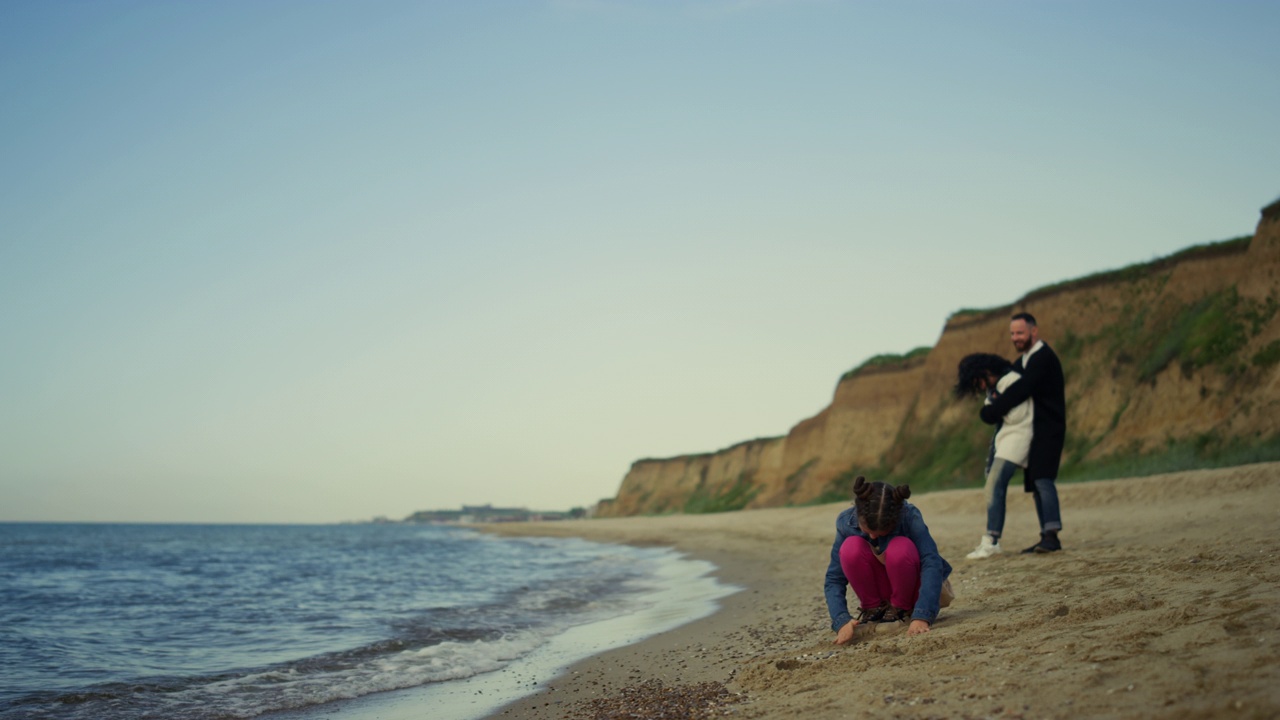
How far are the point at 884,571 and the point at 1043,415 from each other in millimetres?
3190

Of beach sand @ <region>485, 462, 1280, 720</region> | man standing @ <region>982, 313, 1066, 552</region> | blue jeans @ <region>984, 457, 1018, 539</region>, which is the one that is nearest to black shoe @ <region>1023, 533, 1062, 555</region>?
man standing @ <region>982, 313, 1066, 552</region>

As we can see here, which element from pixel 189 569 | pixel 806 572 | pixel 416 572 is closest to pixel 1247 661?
pixel 806 572

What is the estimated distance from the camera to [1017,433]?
7.41 metres

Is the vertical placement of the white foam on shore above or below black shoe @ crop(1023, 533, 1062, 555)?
below

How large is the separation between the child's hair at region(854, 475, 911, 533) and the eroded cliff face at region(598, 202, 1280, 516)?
1410 centimetres

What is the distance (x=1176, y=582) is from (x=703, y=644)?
3.16 meters

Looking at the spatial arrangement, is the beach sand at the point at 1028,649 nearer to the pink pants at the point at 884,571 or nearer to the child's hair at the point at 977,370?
the pink pants at the point at 884,571

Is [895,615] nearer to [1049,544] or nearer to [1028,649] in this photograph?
[1028,649]

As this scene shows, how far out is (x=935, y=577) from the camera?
15.6 feet

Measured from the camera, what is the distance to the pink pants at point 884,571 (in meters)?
4.74

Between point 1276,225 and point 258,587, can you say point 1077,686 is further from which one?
point 1276,225

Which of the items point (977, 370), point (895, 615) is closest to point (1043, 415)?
point (977, 370)

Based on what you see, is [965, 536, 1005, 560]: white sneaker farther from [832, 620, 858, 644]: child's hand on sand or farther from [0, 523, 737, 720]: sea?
[832, 620, 858, 644]: child's hand on sand

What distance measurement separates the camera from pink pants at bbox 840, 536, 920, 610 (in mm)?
4738
